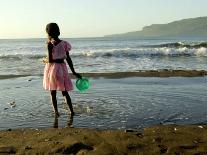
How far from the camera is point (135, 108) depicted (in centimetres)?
871

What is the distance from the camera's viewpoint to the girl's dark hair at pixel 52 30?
795 centimetres

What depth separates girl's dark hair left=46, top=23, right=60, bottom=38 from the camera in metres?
7.95

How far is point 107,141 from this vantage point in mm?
5848

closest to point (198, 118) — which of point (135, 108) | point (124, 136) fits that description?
point (135, 108)

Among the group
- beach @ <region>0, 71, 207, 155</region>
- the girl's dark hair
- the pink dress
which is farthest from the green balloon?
the girl's dark hair

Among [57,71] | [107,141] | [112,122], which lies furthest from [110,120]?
[107,141]

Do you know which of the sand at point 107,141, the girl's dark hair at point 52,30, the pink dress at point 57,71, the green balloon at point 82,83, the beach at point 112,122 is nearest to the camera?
the sand at point 107,141

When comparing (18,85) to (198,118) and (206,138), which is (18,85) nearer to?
(198,118)

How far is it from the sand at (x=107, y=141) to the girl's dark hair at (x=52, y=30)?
200 cm

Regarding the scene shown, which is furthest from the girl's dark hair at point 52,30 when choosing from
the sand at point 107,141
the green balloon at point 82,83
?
the sand at point 107,141

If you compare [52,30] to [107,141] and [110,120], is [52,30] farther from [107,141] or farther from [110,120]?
[107,141]

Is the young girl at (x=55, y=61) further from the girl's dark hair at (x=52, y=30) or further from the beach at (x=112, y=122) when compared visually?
the beach at (x=112, y=122)

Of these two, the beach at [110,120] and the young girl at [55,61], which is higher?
the young girl at [55,61]

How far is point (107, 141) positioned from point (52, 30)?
9.47 feet
